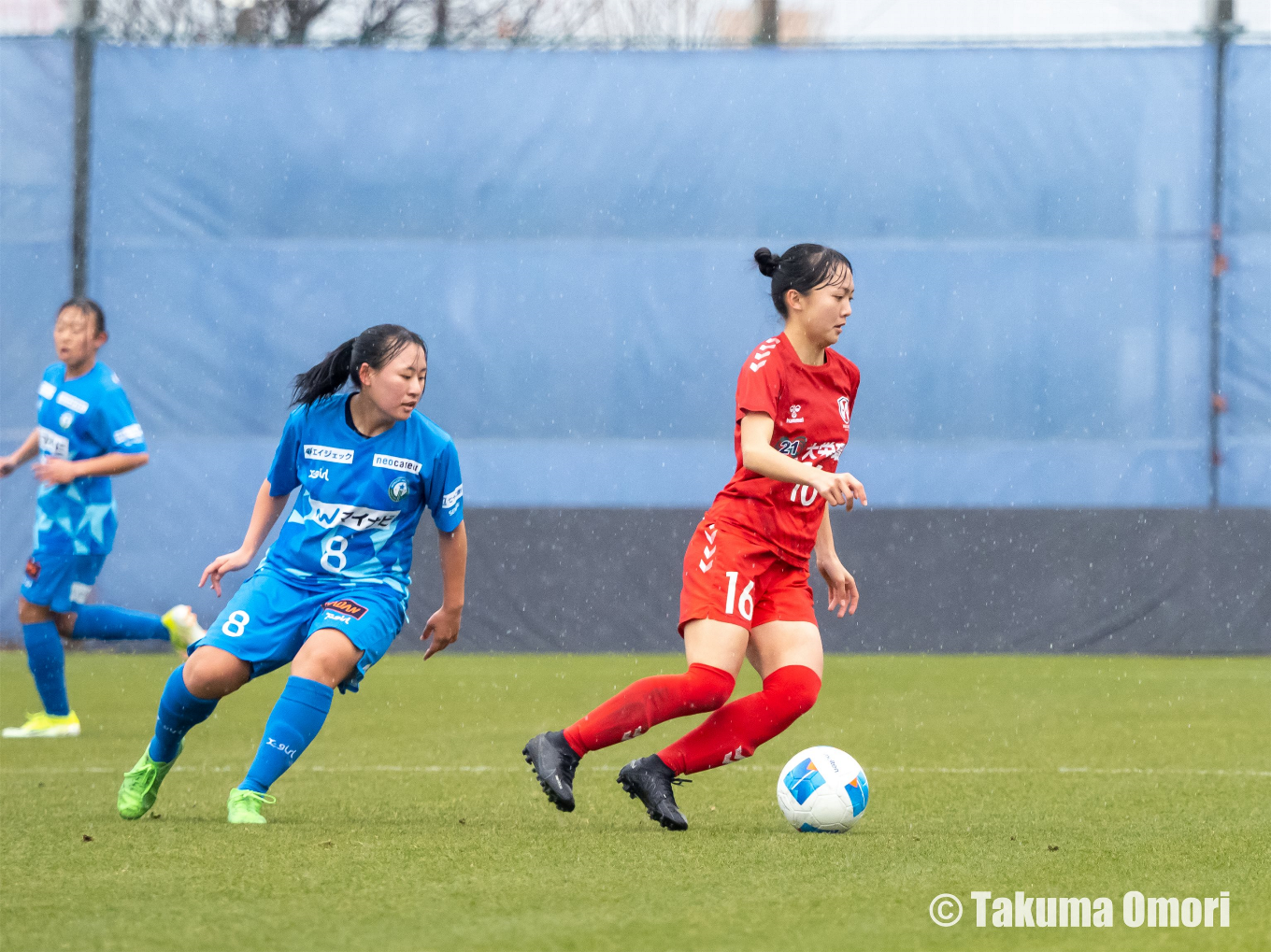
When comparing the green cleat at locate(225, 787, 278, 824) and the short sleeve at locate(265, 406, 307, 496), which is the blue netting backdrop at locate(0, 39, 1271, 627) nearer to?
the short sleeve at locate(265, 406, 307, 496)

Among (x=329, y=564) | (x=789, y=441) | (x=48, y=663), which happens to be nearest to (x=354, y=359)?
(x=329, y=564)

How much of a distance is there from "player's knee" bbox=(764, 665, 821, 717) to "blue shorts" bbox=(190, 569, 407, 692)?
42.6 inches

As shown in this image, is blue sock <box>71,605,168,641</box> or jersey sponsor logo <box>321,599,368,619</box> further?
blue sock <box>71,605,168,641</box>

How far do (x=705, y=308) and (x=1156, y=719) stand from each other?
612cm

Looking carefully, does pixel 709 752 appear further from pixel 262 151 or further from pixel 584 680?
pixel 262 151

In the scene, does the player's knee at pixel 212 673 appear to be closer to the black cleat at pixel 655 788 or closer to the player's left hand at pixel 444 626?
the player's left hand at pixel 444 626

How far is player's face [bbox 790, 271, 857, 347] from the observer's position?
180 inches

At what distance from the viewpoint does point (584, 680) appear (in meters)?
10.2

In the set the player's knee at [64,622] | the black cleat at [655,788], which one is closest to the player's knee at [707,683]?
the black cleat at [655,788]

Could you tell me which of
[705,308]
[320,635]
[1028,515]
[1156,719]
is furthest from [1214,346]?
[320,635]

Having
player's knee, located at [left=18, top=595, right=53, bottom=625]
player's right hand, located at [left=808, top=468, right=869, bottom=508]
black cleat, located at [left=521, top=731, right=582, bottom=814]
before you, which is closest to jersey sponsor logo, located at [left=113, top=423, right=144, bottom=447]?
player's knee, located at [left=18, top=595, right=53, bottom=625]

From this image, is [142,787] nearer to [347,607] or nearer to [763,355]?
[347,607]

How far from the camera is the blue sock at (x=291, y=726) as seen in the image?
15.0ft

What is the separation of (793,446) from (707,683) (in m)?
0.69
